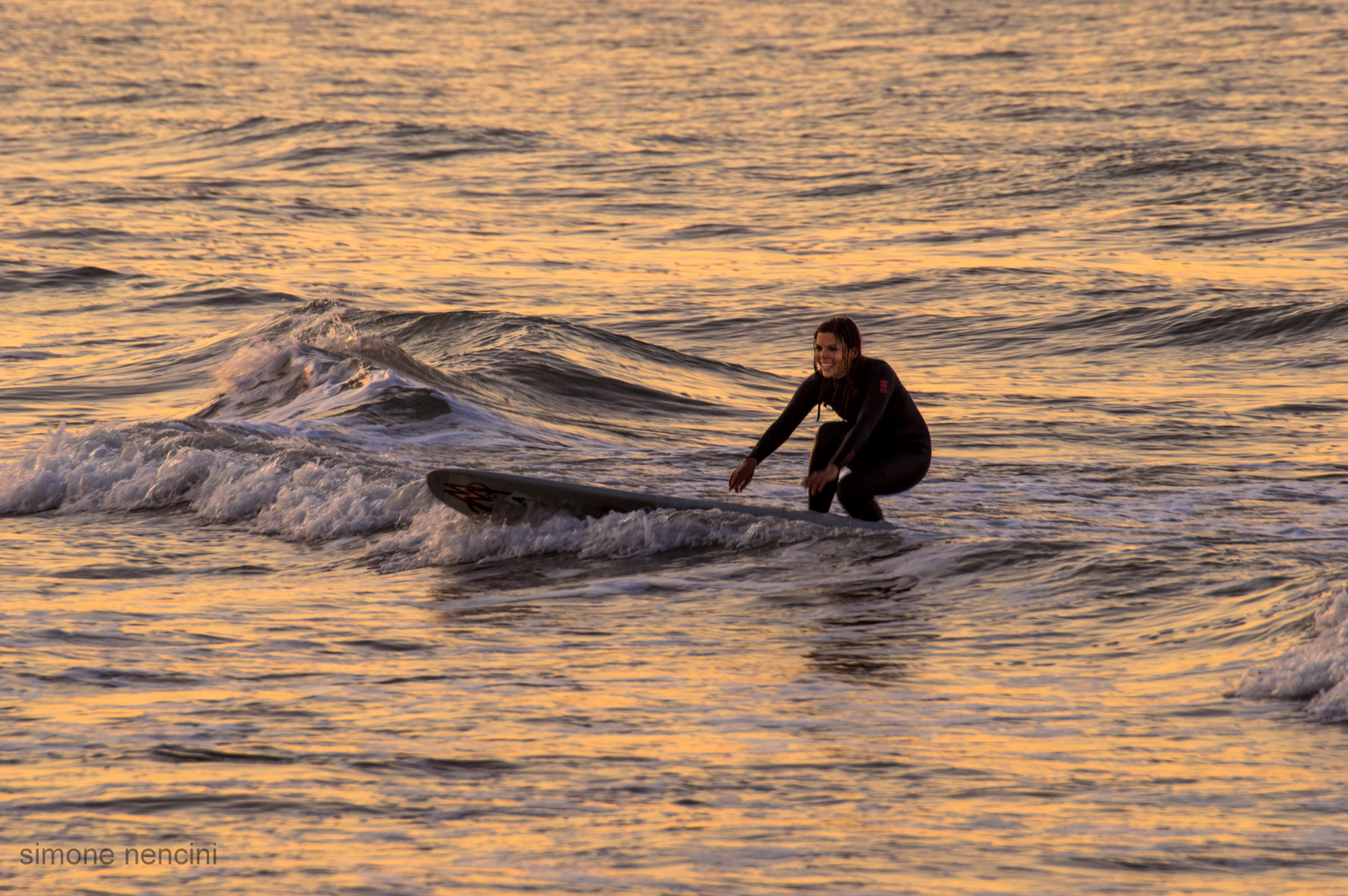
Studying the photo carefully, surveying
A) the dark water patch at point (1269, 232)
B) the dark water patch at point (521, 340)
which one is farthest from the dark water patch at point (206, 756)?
the dark water patch at point (1269, 232)

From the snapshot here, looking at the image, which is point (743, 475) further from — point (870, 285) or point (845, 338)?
point (870, 285)

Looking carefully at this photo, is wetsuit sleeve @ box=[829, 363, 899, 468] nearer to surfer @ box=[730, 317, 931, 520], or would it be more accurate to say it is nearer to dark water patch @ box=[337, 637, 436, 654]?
surfer @ box=[730, 317, 931, 520]

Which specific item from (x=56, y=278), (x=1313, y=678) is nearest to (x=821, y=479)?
(x=1313, y=678)

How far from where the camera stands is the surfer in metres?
8.74

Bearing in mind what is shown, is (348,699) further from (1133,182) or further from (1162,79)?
(1162,79)

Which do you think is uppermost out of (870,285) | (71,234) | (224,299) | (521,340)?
(71,234)

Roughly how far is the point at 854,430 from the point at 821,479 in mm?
330

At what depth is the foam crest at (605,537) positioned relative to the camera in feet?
31.4

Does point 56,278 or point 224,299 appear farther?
point 56,278

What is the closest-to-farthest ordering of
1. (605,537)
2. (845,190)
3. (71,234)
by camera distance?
(605,537) < (71,234) < (845,190)

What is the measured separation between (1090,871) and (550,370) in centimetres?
1214

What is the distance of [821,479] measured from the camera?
8.75 metres

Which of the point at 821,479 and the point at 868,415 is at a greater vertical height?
the point at 868,415

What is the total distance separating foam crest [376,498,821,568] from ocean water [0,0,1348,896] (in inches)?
1.2
